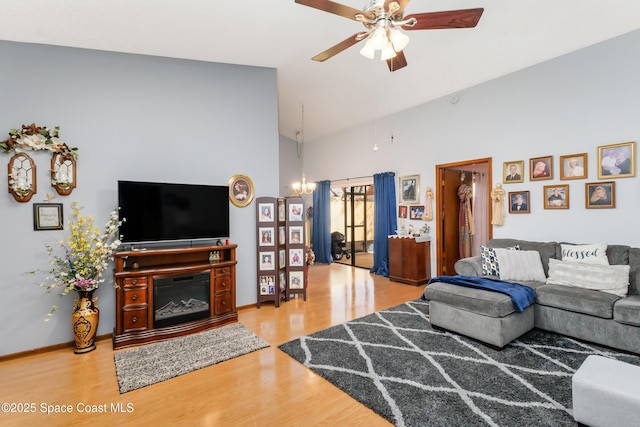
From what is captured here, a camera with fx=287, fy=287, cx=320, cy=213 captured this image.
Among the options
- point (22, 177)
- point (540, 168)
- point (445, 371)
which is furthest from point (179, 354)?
point (540, 168)

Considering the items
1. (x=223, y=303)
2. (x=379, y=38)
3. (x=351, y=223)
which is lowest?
(x=223, y=303)

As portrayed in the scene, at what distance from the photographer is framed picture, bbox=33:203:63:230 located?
9.60 ft

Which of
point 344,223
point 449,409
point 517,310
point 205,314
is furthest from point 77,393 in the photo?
point 344,223

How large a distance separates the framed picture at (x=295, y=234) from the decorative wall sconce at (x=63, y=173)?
2.65m

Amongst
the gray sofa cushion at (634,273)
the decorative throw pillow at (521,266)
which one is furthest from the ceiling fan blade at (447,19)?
the gray sofa cushion at (634,273)

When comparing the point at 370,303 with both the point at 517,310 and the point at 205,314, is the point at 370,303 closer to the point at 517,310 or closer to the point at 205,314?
the point at 517,310

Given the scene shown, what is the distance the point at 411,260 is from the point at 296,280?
225 cm

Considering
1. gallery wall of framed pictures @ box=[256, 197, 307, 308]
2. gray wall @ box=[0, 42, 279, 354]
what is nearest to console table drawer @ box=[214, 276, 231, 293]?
gray wall @ box=[0, 42, 279, 354]

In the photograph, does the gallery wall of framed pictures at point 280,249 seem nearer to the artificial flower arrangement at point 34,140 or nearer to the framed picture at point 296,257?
the framed picture at point 296,257

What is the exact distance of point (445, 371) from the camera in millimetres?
2453

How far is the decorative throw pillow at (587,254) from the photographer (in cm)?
322

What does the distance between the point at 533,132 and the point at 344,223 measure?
4609 mm

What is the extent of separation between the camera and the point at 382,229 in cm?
622

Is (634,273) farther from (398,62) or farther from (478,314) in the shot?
(398,62)
